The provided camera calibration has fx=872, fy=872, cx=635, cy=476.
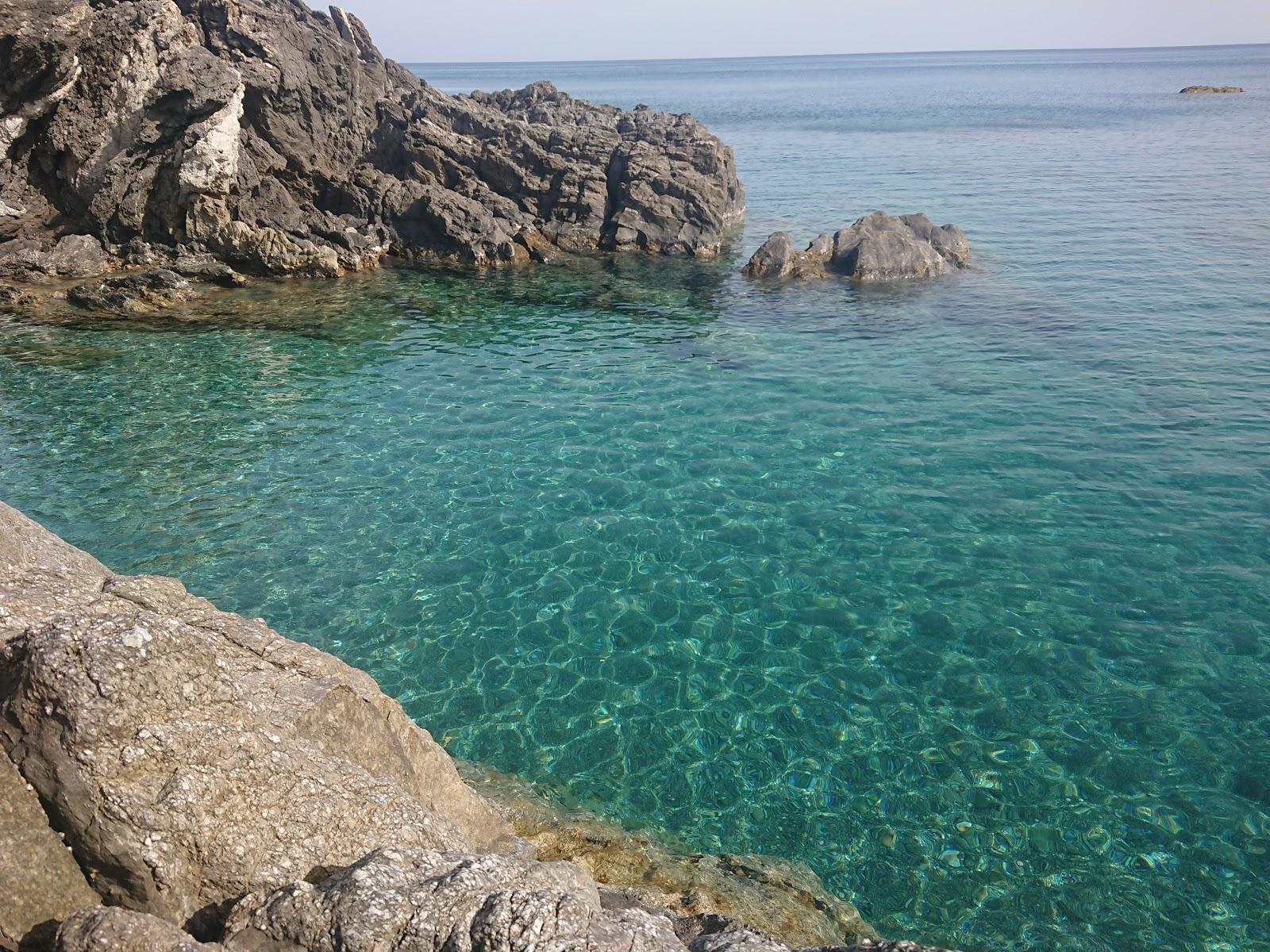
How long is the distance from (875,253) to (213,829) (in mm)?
33677

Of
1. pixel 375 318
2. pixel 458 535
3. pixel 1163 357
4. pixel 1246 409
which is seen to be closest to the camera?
pixel 458 535

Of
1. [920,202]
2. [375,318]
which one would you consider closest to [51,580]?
[375,318]

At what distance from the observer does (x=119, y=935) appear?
539 centimetres

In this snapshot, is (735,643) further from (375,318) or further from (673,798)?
(375,318)

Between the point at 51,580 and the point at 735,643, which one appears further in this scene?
the point at 735,643

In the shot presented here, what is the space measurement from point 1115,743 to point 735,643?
5.61 meters

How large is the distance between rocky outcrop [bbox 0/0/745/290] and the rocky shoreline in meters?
31.7

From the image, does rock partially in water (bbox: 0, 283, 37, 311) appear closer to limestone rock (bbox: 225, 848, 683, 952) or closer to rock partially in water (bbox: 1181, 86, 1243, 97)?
limestone rock (bbox: 225, 848, 683, 952)

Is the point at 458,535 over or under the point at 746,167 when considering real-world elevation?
under

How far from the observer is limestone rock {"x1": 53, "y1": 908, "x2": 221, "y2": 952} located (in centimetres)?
536

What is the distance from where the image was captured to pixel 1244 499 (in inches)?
719

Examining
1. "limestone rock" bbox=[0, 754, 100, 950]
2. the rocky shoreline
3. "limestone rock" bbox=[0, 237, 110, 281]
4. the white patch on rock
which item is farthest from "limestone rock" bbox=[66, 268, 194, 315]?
"limestone rock" bbox=[0, 754, 100, 950]

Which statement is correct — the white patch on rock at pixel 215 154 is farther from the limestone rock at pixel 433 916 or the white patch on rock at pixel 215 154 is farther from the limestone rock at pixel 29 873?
the limestone rock at pixel 433 916

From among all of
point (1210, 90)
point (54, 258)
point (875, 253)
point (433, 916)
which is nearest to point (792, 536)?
point (433, 916)
